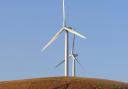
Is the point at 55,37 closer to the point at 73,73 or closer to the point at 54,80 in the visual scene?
the point at 73,73

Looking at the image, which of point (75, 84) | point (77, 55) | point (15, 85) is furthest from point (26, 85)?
point (77, 55)

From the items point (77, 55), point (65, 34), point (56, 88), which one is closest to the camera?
point (56, 88)

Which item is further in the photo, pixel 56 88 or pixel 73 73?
pixel 73 73

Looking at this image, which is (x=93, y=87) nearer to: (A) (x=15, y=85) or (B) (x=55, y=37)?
(A) (x=15, y=85)

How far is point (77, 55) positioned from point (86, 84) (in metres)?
22.2

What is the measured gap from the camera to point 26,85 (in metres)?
73.2

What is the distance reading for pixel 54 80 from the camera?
7469 cm

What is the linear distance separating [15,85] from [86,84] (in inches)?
409

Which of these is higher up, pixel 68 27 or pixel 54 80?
pixel 68 27

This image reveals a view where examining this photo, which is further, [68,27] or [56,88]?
[68,27]

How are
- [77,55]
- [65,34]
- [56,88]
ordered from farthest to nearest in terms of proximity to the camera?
[77,55] → [65,34] → [56,88]

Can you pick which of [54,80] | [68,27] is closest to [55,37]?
[68,27]

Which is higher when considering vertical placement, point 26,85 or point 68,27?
point 68,27

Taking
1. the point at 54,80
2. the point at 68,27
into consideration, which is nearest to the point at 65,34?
the point at 68,27
